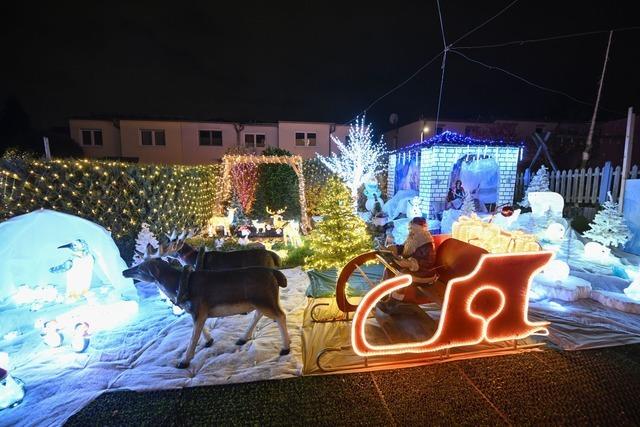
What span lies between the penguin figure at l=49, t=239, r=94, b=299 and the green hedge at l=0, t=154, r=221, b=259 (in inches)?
59.2

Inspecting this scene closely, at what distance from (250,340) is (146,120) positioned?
64.3 feet

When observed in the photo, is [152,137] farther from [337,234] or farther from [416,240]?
[416,240]

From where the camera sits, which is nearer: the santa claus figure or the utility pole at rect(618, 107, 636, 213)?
the santa claus figure

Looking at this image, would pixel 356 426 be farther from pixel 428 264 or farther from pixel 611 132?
pixel 611 132

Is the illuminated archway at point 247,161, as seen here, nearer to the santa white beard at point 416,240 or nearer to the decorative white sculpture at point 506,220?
the decorative white sculpture at point 506,220

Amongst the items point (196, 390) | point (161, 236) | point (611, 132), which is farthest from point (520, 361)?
point (611, 132)

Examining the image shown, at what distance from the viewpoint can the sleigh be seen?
3326 millimetres

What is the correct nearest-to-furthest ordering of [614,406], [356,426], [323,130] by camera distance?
[356,426], [614,406], [323,130]

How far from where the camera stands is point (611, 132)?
1697 centimetres

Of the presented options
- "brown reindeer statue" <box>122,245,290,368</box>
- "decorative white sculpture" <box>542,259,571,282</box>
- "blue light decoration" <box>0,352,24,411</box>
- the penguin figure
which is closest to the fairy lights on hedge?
the penguin figure

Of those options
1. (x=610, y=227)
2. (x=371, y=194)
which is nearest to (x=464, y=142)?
(x=610, y=227)

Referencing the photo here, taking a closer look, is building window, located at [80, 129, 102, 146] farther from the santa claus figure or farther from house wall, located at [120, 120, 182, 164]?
the santa claus figure

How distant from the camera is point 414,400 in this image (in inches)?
117

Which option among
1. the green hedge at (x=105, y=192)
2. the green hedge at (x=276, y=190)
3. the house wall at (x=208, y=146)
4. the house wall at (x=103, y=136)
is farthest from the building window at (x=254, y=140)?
the green hedge at (x=105, y=192)
